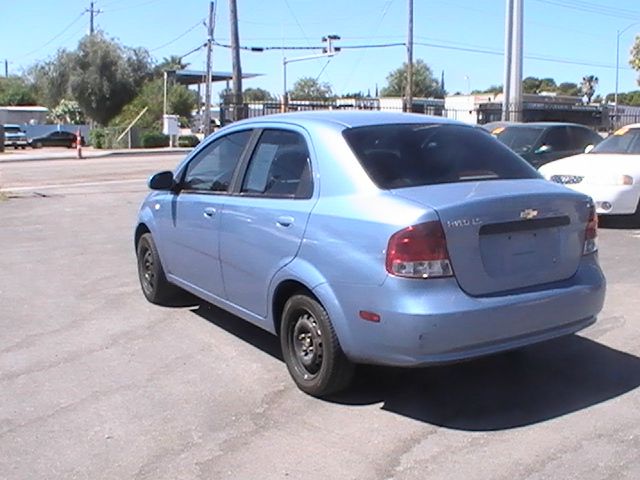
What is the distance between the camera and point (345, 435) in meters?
4.46

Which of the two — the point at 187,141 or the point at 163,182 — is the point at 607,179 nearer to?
the point at 163,182

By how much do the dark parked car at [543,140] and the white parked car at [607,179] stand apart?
253 cm

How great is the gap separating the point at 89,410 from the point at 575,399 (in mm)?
2867

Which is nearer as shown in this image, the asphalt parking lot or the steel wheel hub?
the asphalt parking lot

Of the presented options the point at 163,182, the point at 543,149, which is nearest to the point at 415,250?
the point at 163,182

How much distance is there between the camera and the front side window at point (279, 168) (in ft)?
17.0

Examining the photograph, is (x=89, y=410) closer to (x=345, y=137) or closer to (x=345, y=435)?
(x=345, y=435)

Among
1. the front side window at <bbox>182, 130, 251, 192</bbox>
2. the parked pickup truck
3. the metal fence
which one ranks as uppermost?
the metal fence

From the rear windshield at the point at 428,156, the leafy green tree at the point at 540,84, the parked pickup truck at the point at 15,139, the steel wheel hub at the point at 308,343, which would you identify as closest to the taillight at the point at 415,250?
the rear windshield at the point at 428,156

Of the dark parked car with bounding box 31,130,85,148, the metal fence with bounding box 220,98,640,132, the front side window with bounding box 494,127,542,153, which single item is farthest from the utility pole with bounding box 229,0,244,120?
the front side window with bounding box 494,127,542,153

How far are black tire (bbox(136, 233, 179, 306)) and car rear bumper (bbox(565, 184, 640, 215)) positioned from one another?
6469mm

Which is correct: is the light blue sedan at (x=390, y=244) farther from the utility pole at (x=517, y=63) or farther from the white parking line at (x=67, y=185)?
the utility pole at (x=517, y=63)

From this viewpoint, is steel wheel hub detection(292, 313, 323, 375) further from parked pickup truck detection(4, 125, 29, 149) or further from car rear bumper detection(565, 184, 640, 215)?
parked pickup truck detection(4, 125, 29, 149)

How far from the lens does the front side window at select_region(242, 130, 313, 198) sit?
17.0 feet
